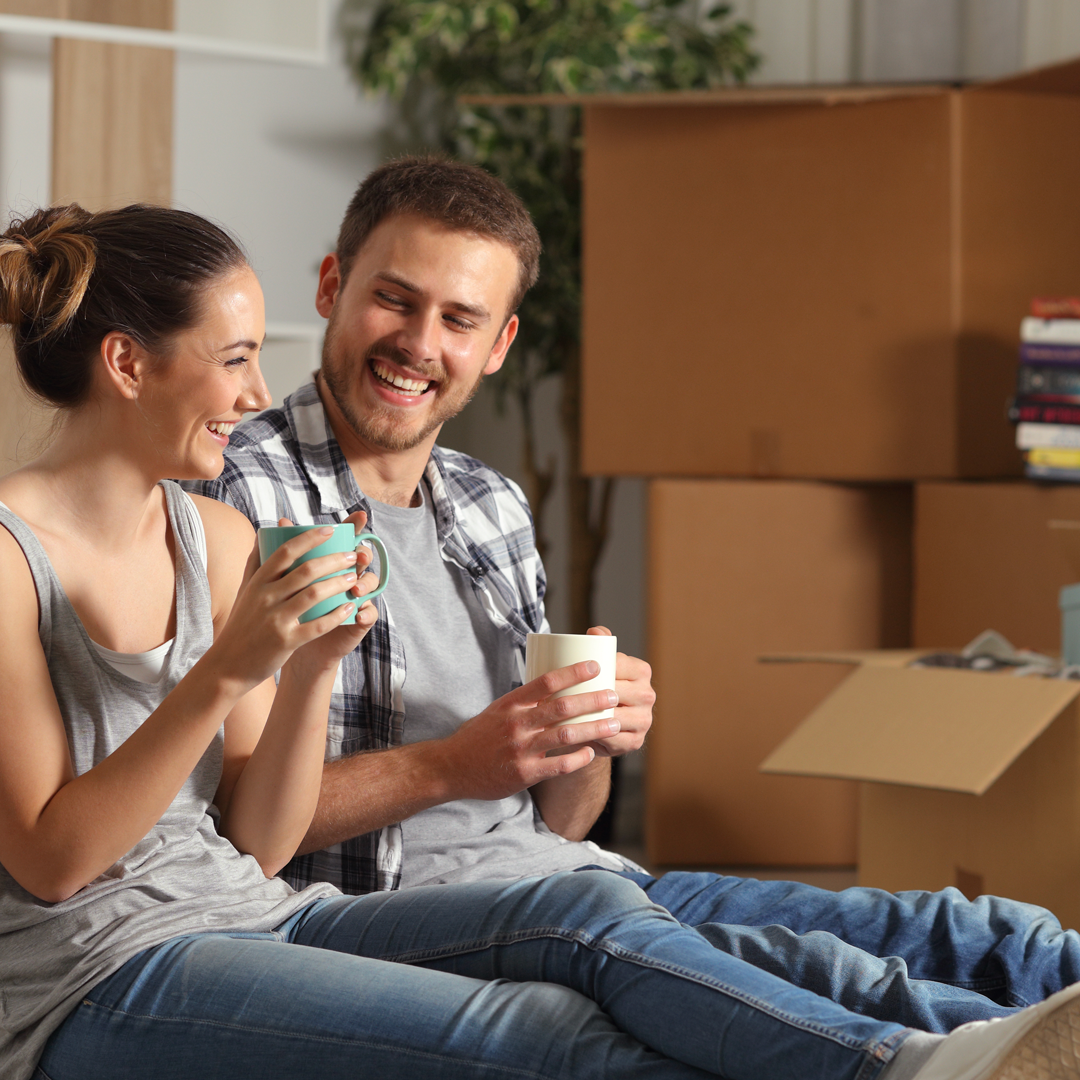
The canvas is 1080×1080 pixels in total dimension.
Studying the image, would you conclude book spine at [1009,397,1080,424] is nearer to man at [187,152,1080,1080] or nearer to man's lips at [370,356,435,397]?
man at [187,152,1080,1080]

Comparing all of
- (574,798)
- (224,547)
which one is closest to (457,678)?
(574,798)

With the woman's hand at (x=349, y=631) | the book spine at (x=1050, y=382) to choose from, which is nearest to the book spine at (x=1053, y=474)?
the book spine at (x=1050, y=382)

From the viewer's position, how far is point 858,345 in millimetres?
2414

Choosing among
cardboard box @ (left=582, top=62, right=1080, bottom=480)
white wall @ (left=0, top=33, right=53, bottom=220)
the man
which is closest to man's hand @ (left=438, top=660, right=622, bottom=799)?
the man

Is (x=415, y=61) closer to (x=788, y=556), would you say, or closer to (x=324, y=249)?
(x=324, y=249)

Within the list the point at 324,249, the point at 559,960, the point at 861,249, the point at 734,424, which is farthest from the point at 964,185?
the point at 559,960

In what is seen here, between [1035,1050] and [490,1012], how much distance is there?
33 centimetres

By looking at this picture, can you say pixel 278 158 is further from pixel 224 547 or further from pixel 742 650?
pixel 224 547

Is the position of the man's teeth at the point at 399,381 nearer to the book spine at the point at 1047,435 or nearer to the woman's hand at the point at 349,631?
the woman's hand at the point at 349,631

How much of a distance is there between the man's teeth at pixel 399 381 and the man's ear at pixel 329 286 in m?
0.11

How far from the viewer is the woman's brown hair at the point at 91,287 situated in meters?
0.98

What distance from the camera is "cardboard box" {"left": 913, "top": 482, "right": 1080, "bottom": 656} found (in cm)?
216

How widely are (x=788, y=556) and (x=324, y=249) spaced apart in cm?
137

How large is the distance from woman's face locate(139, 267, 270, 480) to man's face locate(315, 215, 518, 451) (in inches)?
12.1
